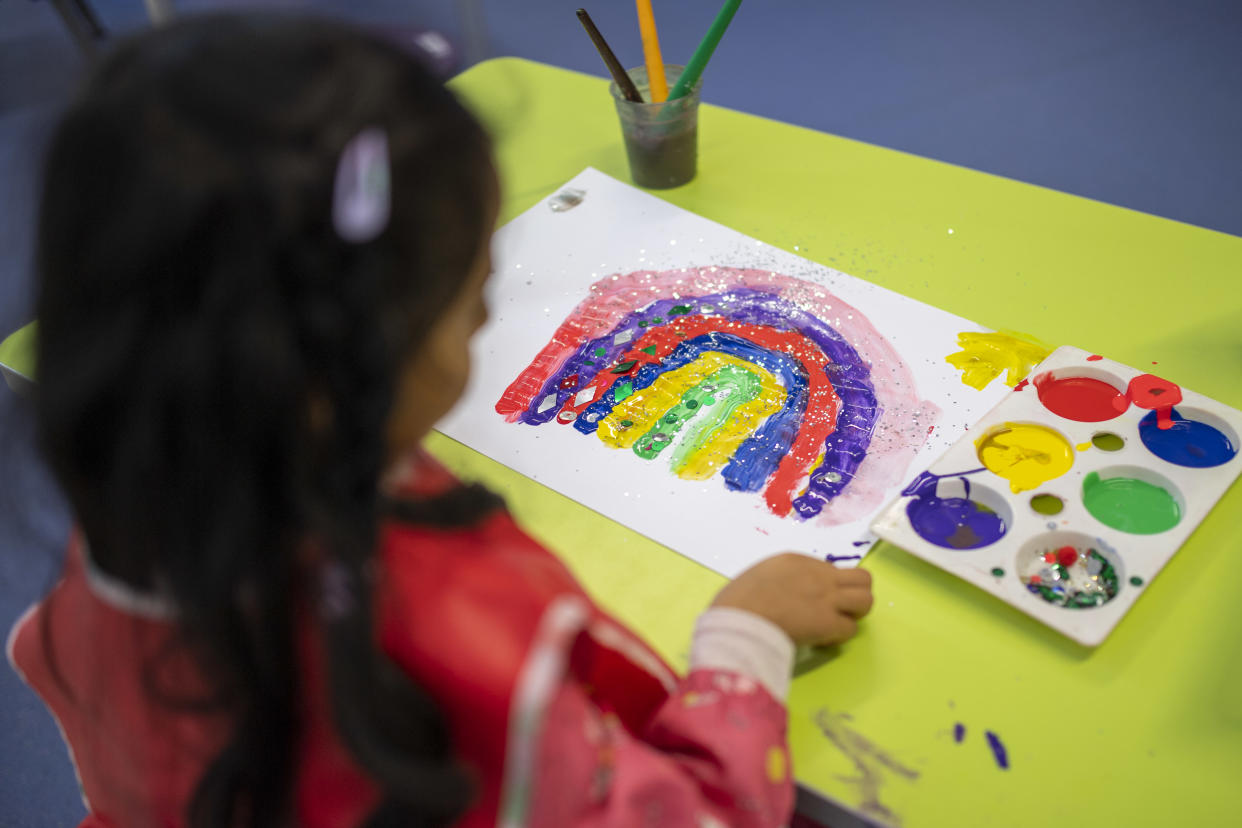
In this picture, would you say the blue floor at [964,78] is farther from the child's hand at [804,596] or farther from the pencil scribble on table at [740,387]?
the child's hand at [804,596]

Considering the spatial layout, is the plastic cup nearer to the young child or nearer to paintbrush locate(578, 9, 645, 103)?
paintbrush locate(578, 9, 645, 103)

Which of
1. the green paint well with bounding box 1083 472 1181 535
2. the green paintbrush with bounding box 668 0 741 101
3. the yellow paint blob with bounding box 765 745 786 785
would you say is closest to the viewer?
the yellow paint blob with bounding box 765 745 786 785

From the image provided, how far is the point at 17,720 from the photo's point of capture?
4.10ft

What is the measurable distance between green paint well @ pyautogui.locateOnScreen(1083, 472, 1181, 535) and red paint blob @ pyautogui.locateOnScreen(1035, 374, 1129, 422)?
0.19ft

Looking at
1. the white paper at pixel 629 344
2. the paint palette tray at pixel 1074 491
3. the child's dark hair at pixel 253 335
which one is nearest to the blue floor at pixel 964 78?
the white paper at pixel 629 344

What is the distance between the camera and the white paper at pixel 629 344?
69 centimetres

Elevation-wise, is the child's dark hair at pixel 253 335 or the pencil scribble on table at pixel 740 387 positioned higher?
the child's dark hair at pixel 253 335

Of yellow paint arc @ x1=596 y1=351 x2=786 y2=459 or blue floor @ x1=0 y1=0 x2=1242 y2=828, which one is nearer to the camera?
yellow paint arc @ x1=596 y1=351 x2=786 y2=459

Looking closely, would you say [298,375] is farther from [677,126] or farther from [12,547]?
[12,547]

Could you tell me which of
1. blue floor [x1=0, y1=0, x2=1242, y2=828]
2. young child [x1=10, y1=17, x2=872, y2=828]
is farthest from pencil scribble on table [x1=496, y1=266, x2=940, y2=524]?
blue floor [x1=0, y1=0, x2=1242, y2=828]

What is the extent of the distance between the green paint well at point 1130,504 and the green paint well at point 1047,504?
0.02 metres

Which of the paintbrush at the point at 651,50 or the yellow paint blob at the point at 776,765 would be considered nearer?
the yellow paint blob at the point at 776,765

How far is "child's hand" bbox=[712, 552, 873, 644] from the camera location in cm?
58

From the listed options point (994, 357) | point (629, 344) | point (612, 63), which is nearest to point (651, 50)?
point (612, 63)
